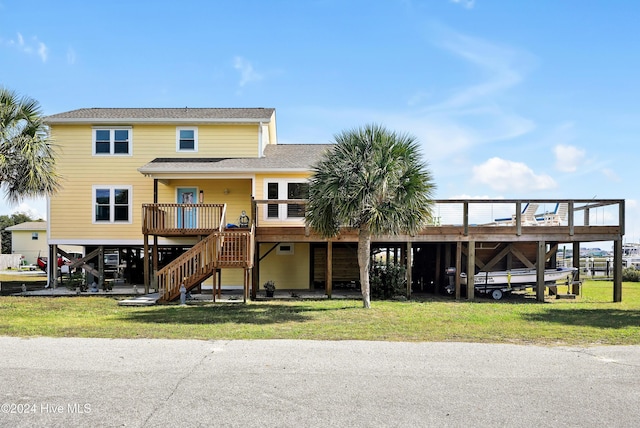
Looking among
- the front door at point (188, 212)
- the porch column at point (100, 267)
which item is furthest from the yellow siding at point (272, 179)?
the porch column at point (100, 267)

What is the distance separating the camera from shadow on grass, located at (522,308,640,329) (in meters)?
11.6

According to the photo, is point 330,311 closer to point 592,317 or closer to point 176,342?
point 176,342

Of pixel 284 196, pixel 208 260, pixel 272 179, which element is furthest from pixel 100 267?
pixel 284 196

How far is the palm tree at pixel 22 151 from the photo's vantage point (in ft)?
45.3

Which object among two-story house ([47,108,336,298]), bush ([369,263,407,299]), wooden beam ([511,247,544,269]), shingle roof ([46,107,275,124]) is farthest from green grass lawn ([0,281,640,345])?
shingle roof ([46,107,275,124])

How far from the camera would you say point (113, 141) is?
68.2 ft

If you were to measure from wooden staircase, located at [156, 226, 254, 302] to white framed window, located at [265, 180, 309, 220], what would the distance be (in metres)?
3.91

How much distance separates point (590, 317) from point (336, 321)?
642cm

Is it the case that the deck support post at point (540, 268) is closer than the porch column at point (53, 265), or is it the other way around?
the deck support post at point (540, 268)

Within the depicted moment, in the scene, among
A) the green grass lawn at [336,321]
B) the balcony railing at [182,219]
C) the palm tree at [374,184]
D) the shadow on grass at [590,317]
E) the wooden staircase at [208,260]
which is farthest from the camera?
the balcony railing at [182,219]

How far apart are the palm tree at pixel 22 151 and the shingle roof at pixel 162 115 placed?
234 inches

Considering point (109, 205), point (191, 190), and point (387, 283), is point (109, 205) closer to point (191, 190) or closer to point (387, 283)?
point (191, 190)

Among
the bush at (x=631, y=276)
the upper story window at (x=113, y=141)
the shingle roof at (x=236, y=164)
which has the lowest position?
the bush at (x=631, y=276)

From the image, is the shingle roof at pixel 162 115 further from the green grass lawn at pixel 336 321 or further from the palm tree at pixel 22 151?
the green grass lawn at pixel 336 321
